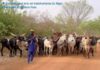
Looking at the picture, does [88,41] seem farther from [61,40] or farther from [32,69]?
[32,69]

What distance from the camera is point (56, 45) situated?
23.7 meters

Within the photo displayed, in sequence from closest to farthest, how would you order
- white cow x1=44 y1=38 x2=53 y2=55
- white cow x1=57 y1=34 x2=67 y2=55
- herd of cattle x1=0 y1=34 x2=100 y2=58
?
1. herd of cattle x1=0 y1=34 x2=100 y2=58
2. white cow x1=44 y1=38 x2=53 y2=55
3. white cow x1=57 y1=34 x2=67 y2=55

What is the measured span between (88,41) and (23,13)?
12.5m

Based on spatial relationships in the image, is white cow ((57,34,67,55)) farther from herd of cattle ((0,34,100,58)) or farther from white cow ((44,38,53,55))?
white cow ((44,38,53,55))

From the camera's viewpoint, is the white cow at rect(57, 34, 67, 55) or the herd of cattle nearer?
the herd of cattle

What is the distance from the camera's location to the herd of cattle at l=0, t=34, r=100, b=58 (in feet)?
74.0

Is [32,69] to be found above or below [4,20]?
below

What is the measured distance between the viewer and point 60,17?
65500mm

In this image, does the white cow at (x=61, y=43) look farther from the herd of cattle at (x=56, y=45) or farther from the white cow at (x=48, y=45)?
the white cow at (x=48, y=45)

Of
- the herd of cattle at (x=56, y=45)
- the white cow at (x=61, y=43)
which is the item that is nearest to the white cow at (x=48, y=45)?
the herd of cattle at (x=56, y=45)

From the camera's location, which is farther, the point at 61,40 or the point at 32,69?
the point at 61,40

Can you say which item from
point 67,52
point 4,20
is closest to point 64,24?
point 4,20

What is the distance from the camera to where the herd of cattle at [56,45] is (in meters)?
22.5

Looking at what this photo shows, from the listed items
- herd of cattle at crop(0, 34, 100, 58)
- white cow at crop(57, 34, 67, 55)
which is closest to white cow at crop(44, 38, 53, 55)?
herd of cattle at crop(0, 34, 100, 58)
